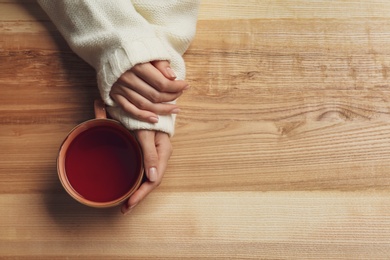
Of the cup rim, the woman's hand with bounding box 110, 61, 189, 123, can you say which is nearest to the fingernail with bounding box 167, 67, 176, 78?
the woman's hand with bounding box 110, 61, 189, 123

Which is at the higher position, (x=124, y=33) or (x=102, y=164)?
(x=124, y=33)

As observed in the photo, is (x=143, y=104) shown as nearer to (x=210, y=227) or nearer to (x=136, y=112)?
(x=136, y=112)

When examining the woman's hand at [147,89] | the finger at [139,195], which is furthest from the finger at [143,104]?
the finger at [139,195]

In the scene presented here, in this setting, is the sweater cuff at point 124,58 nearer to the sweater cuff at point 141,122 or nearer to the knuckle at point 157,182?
the sweater cuff at point 141,122

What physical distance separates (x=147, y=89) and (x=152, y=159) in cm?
10

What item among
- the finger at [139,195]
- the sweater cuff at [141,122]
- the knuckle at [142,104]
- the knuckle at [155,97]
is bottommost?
the finger at [139,195]

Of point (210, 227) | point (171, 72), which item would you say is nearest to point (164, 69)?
point (171, 72)

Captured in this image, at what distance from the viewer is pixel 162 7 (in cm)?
68

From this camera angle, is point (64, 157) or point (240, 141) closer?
point (64, 157)

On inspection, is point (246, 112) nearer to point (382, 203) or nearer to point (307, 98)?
point (307, 98)

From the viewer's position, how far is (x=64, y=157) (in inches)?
23.6

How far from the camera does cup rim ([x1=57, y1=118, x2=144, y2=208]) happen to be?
592 mm

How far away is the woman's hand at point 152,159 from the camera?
64cm

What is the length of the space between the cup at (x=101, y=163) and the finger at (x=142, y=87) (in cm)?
7
